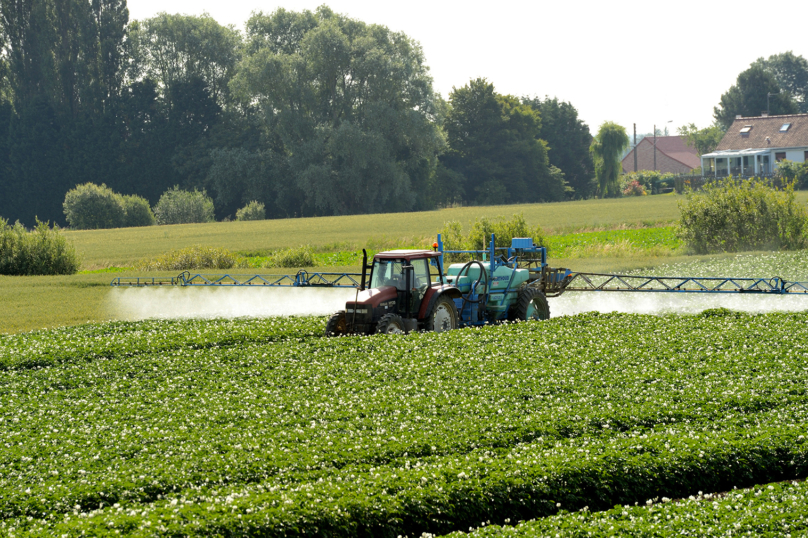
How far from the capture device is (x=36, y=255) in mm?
39719

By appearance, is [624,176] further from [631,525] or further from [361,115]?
[631,525]

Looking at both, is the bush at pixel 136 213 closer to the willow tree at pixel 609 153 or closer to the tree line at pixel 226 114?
the tree line at pixel 226 114

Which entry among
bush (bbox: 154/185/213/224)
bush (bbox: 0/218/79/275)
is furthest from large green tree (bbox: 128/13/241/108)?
bush (bbox: 0/218/79/275)

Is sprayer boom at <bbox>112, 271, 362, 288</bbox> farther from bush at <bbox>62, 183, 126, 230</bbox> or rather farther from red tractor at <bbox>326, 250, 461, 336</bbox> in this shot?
bush at <bbox>62, 183, 126, 230</bbox>

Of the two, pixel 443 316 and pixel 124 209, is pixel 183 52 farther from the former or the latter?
pixel 443 316

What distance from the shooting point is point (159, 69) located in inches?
3846

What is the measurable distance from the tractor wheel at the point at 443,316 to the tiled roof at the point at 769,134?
271 feet

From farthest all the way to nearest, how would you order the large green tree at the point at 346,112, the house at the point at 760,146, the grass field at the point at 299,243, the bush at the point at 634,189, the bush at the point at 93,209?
the bush at the point at 634,189
the house at the point at 760,146
the large green tree at the point at 346,112
the bush at the point at 93,209
the grass field at the point at 299,243

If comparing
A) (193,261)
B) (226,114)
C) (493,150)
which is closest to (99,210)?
(226,114)

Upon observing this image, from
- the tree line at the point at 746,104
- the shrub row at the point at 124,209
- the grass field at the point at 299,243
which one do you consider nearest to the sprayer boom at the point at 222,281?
the grass field at the point at 299,243

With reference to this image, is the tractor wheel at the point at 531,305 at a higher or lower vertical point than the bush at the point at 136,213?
lower

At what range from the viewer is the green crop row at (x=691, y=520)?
745cm

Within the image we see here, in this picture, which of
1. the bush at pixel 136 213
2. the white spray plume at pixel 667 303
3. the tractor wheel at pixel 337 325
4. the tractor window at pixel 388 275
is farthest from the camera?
the bush at pixel 136 213

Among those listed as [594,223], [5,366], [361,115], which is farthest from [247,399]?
[361,115]
